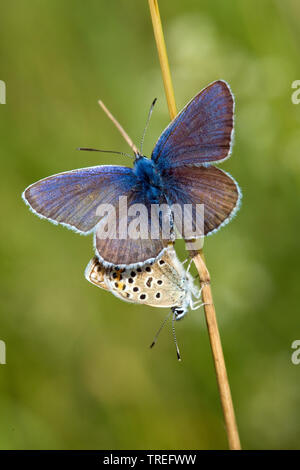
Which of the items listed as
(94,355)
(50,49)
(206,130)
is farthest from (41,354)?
(50,49)

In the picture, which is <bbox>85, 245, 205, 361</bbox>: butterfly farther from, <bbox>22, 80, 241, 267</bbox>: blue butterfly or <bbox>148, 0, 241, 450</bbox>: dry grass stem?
<bbox>148, 0, 241, 450</bbox>: dry grass stem

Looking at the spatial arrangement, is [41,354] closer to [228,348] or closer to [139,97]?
[228,348]

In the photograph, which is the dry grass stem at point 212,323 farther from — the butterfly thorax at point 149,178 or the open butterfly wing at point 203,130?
the butterfly thorax at point 149,178

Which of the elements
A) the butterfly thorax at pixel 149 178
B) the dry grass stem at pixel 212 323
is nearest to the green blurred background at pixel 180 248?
the butterfly thorax at pixel 149 178

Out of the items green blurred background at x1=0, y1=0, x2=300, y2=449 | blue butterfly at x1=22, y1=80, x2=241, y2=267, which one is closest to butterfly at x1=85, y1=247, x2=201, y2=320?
blue butterfly at x1=22, y1=80, x2=241, y2=267

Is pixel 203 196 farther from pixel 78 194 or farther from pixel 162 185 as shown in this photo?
pixel 78 194

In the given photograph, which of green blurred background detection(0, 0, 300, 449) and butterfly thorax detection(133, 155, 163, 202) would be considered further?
green blurred background detection(0, 0, 300, 449)
